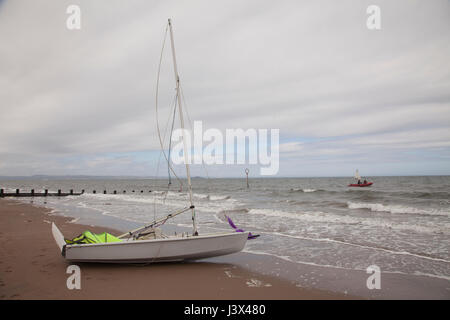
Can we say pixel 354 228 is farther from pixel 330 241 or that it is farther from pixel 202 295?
pixel 202 295

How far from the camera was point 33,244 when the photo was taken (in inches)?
374

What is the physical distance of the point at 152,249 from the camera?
280 inches

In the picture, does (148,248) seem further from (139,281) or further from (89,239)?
(89,239)

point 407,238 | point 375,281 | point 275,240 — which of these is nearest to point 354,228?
point 407,238

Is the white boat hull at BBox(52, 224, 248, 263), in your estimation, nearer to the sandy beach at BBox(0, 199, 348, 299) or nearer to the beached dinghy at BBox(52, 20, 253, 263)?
the beached dinghy at BBox(52, 20, 253, 263)

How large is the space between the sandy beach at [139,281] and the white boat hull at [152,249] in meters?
0.24

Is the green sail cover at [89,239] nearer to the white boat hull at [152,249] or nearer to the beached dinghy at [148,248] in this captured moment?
the beached dinghy at [148,248]

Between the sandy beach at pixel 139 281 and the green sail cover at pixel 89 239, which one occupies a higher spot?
the green sail cover at pixel 89 239

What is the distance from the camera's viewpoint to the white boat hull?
7.01 metres

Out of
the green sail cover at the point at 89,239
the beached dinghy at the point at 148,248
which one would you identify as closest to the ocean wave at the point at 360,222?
the beached dinghy at the point at 148,248

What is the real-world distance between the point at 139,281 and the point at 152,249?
982 mm

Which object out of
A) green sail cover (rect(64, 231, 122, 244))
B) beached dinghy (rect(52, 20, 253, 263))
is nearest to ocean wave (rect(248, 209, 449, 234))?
beached dinghy (rect(52, 20, 253, 263))

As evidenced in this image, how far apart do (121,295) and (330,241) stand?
772cm

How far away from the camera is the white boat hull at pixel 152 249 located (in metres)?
7.01
